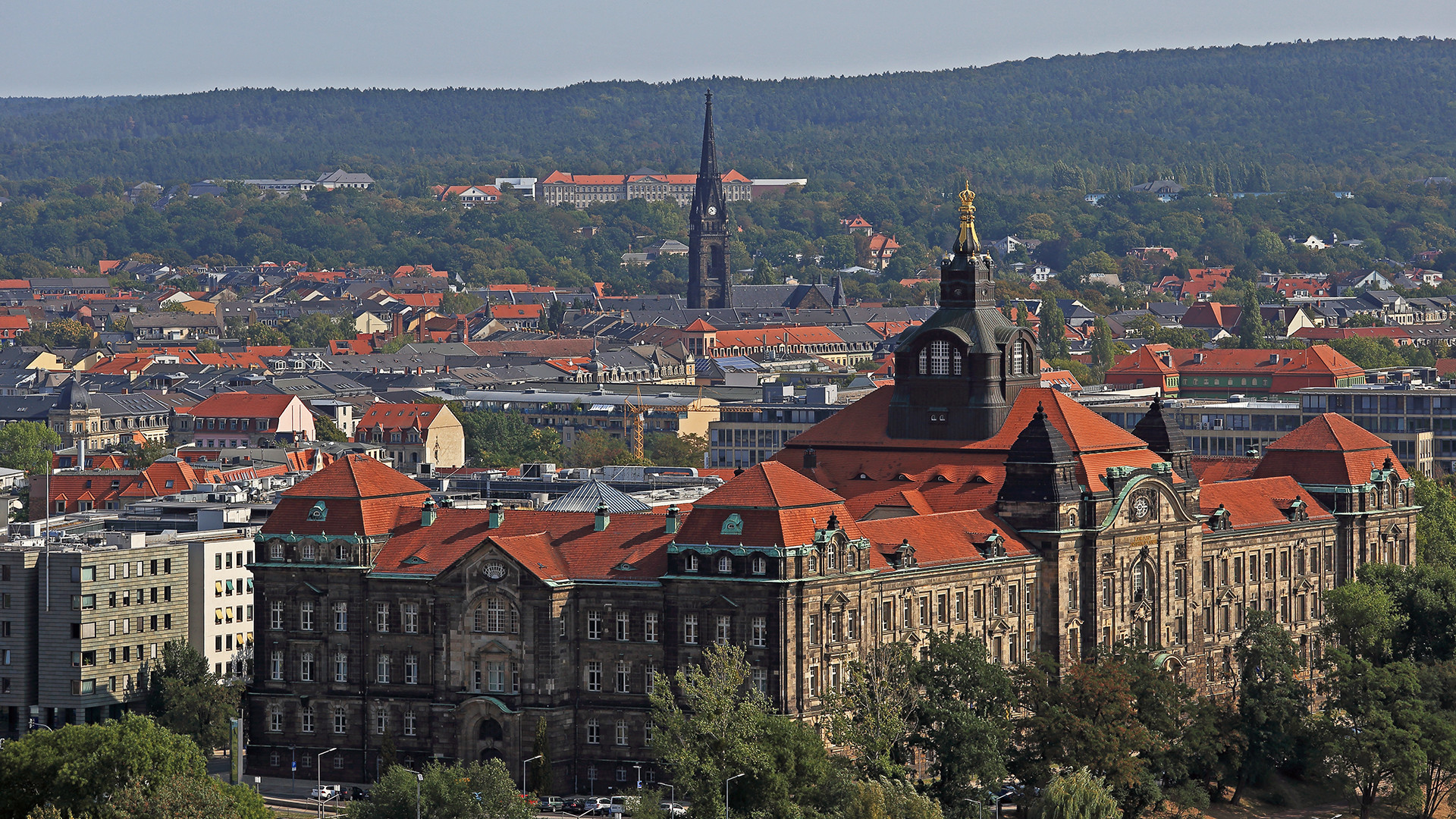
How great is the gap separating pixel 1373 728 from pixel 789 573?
27059mm

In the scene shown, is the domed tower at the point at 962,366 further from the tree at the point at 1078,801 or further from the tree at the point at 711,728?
the tree at the point at 1078,801

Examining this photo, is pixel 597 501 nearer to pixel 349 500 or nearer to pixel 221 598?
pixel 221 598

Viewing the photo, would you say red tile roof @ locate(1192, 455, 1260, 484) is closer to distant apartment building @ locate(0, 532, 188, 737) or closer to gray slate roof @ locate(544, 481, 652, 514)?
gray slate roof @ locate(544, 481, 652, 514)

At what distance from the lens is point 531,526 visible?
14425 cm

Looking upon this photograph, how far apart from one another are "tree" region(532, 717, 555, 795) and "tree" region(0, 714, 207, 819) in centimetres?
1880

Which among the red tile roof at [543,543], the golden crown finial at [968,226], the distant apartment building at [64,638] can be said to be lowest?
the distant apartment building at [64,638]

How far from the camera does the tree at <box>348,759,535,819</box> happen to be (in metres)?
118

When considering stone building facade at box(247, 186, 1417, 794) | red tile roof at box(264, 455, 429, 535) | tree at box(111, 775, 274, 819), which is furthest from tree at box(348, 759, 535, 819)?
red tile roof at box(264, 455, 429, 535)

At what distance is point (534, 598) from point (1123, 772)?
86.8 ft

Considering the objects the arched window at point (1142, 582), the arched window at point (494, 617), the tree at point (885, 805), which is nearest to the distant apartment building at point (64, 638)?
the arched window at point (494, 617)

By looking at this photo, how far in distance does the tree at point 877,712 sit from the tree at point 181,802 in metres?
24.4

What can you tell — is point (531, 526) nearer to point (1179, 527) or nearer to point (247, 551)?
point (247, 551)

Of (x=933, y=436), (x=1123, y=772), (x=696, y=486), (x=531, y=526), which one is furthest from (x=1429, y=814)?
(x=696, y=486)

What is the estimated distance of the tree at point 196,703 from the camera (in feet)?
471
